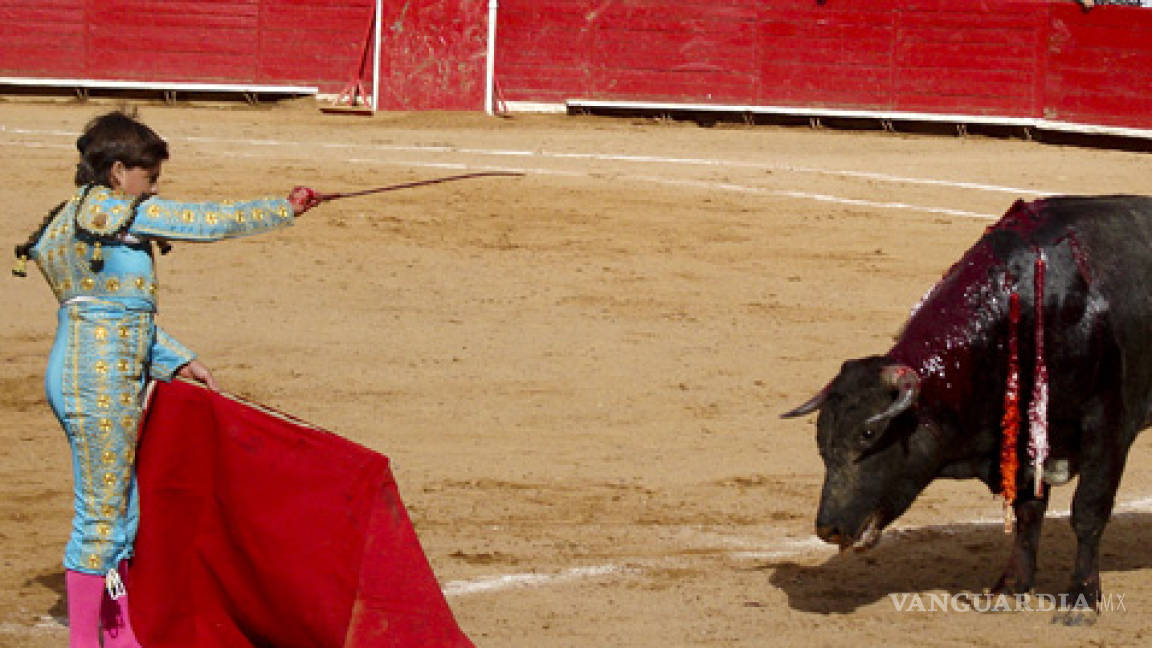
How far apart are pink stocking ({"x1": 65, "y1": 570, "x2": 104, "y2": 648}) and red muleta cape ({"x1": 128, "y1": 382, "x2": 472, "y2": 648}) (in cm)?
15

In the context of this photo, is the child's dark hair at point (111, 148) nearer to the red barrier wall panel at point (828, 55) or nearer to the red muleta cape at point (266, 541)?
the red muleta cape at point (266, 541)

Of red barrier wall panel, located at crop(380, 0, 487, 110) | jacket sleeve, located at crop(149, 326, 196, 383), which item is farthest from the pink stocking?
red barrier wall panel, located at crop(380, 0, 487, 110)

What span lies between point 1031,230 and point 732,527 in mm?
1364

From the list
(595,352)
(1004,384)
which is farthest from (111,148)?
(595,352)

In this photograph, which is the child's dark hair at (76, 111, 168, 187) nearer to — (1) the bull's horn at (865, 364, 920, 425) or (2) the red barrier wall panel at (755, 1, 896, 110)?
(1) the bull's horn at (865, 364, 920, 425)

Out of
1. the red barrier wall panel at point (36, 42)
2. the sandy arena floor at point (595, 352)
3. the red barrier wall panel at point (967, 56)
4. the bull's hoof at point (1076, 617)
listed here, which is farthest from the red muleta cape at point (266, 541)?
the red barrier wall panel at point (36, 42)

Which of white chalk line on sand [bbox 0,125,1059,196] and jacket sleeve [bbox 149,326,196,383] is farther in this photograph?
white chalk line on sand [bbox 0,125,1059,196]

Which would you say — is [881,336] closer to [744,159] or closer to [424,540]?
[424,540]

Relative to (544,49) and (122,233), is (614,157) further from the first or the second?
(122,233)

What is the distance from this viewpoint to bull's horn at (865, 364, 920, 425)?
421cm

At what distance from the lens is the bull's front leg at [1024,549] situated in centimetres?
471

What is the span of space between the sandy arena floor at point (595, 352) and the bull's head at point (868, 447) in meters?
0.30

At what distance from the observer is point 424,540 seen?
510cm

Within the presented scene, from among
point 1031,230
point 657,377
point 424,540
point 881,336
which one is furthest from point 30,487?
point 881,336
